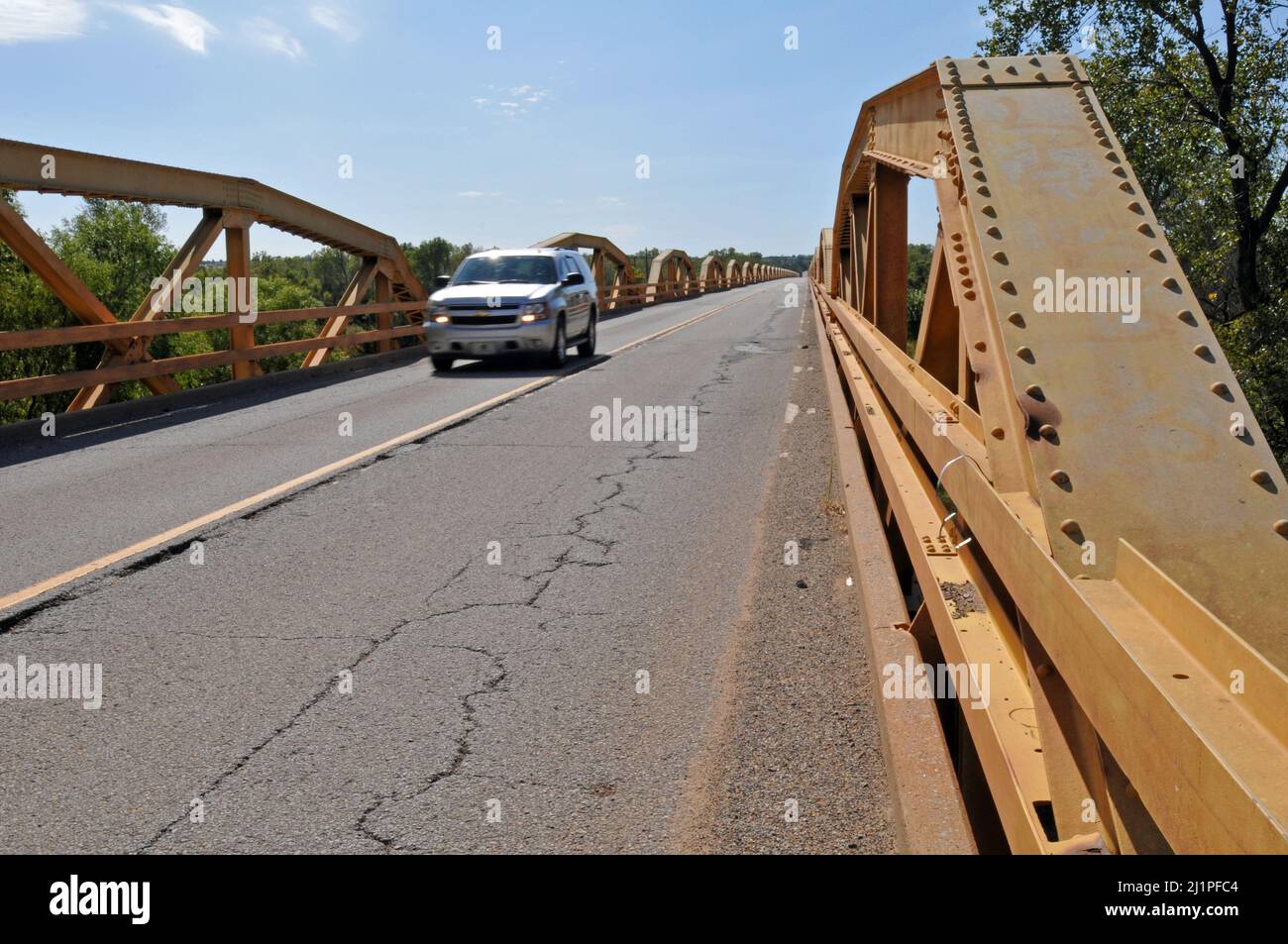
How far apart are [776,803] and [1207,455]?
1635 mm

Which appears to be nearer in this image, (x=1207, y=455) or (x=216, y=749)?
(x=1207, y=455)

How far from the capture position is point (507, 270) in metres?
18.9

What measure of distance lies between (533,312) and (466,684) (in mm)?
13329

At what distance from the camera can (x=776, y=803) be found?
3.36m

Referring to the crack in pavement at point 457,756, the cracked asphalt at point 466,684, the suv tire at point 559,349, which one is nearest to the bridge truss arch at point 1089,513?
the cracked asphalt at point 466,684

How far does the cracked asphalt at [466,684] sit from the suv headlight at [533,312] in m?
9.22

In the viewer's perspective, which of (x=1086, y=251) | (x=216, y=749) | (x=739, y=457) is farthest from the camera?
(x=739, y=457)

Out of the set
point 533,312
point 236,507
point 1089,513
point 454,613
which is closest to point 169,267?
point 533,312

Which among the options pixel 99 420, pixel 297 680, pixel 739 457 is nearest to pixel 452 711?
pixel 297 680

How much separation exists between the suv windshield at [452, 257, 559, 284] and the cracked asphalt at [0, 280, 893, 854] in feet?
35.8

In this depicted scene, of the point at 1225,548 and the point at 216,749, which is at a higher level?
the point at 1225,548

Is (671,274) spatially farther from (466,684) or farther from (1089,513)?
(1089,513)

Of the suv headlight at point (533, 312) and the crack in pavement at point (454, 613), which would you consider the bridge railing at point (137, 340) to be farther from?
the crack in pavement at point (454, 613)
